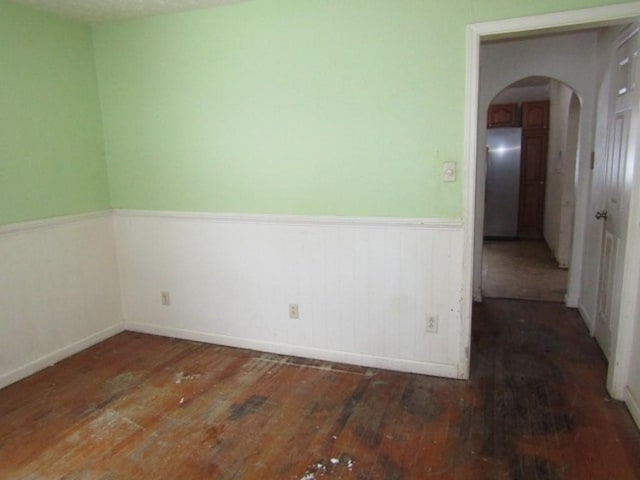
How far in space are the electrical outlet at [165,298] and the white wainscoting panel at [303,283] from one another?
31mm

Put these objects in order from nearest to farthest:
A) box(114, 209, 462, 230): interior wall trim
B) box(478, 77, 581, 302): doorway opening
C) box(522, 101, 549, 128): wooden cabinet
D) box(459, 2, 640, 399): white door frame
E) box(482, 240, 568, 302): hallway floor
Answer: box(459, 2, 640, 399): white door frame < box(114, 209, 462, 230): interior wall trim < box(482, 240, 568, 302): hallway floor < box(478, 77, 581, 302): doorway opening < box(522, 101, 549, 128): wooden cabinet

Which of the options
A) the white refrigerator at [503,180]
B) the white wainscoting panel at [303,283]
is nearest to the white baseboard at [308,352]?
the white wainscoting panel at [303,283]

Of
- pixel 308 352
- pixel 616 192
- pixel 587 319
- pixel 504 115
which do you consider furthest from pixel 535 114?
pixel 308 352

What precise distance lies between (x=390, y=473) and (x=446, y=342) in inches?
40.1

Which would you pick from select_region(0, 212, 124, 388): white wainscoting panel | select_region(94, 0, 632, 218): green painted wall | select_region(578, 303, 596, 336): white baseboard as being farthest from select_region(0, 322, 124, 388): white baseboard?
select_region(578, 303, 596, 336): white baseboard

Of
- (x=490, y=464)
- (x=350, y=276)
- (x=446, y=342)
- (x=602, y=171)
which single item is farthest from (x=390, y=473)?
(x=602, y=171)

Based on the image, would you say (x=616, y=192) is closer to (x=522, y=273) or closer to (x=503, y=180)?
(x=522, y=273)

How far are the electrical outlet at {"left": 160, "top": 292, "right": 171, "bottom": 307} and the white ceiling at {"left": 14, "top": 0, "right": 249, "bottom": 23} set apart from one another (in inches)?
80.5

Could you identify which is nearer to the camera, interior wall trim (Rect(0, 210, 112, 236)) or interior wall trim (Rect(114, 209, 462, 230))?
interior wall trim (Rect(114, 209, 462, 230))

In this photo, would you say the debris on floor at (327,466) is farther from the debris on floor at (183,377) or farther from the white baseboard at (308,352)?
the debris on floor at (183,377)

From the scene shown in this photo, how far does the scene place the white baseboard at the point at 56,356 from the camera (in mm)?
2811

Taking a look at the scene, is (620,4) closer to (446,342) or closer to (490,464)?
(446,342)

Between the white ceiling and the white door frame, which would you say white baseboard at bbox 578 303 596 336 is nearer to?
the white door frame

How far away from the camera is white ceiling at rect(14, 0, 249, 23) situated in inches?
109
